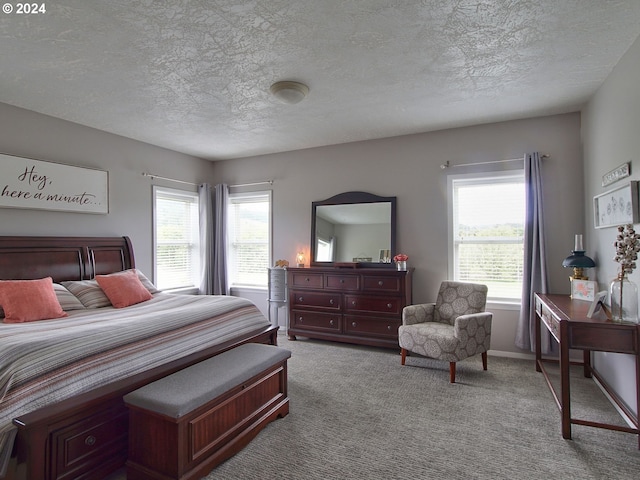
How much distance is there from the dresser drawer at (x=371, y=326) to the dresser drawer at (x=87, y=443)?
278 cm

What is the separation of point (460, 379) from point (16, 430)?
334 centimetres

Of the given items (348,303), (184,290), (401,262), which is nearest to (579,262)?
(401,262)

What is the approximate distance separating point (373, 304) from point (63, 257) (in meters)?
3.50

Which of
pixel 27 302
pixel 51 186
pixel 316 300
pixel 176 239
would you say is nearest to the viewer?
pixel 27 302

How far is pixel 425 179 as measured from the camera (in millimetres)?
4465

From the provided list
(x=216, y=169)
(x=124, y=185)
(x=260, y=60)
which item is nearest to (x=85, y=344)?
(x=260, y=60)

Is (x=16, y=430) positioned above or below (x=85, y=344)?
below

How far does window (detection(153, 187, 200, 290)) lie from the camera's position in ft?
16.5

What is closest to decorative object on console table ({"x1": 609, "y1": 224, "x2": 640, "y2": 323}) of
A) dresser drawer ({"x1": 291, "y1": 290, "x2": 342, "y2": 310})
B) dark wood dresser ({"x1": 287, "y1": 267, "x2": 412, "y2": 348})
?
dark wood dresser ({"x1": 287, "y1": 267, "x2": 412, "y2": 348})

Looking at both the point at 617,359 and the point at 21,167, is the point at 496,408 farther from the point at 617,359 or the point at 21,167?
the point at 21,167

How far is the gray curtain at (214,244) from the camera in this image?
559 centimetres

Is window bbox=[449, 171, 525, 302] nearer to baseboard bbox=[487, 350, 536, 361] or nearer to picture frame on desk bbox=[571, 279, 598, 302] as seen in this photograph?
baseboard bbox=[487, 350, 536, 361]

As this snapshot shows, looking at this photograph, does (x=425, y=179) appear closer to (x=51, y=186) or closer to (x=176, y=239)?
(x=176, y=239)

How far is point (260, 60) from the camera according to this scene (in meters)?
2.63
